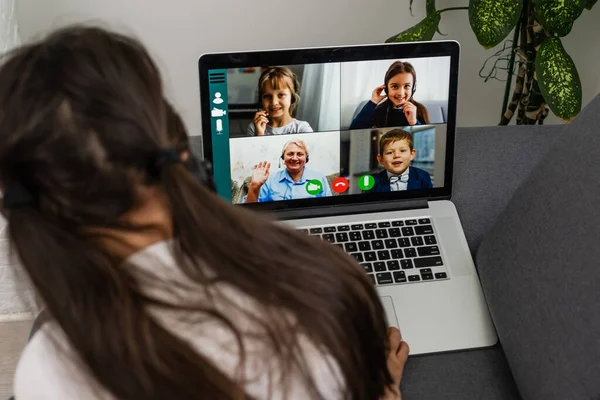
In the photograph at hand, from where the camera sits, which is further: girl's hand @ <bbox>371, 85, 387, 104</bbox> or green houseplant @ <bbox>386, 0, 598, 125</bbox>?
green houseplant @ <bbox>386, 0, 598, 125</bbox>

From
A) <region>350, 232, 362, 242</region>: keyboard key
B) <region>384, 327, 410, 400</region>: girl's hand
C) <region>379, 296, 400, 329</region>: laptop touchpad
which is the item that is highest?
<region>350, 232, 362, 242</region>: keyboard key

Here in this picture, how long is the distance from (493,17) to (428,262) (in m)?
0.47

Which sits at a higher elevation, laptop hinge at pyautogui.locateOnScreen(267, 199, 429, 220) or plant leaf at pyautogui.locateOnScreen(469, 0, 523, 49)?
plant leaf at pyautogui.locateOnScreen(469, 0, 523, 49)

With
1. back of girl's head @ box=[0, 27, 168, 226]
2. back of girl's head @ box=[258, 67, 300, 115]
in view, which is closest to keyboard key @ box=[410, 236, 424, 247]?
back of girl's head @ box=[258, 67, 300, 115]

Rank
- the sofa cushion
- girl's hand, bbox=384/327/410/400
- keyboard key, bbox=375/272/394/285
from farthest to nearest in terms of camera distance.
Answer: keyboard key, bbox=375/272/394/285 → girl's hand, bbox=384/327/410/400 → the sofa cushion

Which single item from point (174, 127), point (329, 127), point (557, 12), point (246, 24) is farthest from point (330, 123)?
point (246, 24)

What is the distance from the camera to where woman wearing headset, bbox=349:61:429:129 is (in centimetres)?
83

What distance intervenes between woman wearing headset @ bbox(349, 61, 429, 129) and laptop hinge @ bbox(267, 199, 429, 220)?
11cm

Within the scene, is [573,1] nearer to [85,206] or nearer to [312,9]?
[312,9]

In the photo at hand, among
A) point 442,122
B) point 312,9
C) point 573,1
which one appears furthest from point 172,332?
point 312,9

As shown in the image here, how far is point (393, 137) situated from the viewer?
0.85m

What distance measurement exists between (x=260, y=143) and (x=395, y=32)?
70 centimetres

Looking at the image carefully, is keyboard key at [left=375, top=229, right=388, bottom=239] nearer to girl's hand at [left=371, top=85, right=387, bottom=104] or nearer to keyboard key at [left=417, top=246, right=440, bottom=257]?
keyboard key at [left=417, top=246, right=440, bottom=257]

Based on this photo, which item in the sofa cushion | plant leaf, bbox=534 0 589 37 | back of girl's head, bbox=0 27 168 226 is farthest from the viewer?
plant leaf, bbox=534 0 589 37
